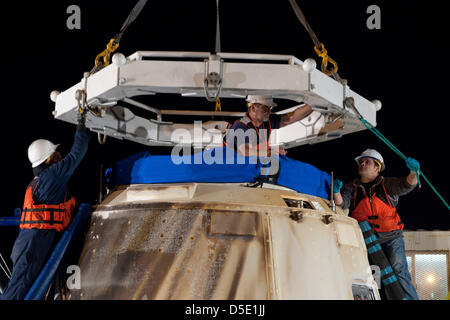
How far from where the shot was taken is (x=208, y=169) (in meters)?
5.47

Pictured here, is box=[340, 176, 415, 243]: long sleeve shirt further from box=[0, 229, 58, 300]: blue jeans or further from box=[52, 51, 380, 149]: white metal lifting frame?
box=[0, 229, 58, 300]: blue jeans

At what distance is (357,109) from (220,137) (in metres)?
2.94

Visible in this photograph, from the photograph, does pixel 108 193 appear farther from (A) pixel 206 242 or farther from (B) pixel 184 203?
(A) pixel 206 242

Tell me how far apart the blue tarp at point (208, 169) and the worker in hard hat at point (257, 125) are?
21cm

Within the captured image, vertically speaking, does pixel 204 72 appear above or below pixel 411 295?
above

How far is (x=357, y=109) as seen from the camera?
5.82m

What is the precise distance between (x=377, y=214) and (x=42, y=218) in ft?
14.4

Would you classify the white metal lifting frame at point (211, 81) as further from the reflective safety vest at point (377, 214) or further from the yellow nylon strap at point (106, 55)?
the reflective safety vest at point (377, 214)

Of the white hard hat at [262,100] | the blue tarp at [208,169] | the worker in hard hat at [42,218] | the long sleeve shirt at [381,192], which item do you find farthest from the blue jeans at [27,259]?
the long sleeve shirt at [381,192]

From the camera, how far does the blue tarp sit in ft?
17.9

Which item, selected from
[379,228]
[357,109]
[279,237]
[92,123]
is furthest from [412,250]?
[92,123]

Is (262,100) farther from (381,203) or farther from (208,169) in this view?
(381,203)

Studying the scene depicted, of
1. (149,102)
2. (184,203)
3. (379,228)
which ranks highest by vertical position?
(149,102)

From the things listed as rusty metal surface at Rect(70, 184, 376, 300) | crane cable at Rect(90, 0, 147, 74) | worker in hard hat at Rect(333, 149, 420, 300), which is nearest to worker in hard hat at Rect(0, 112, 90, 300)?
rusty metal surface at Rect(70, 184, 376, 300)
